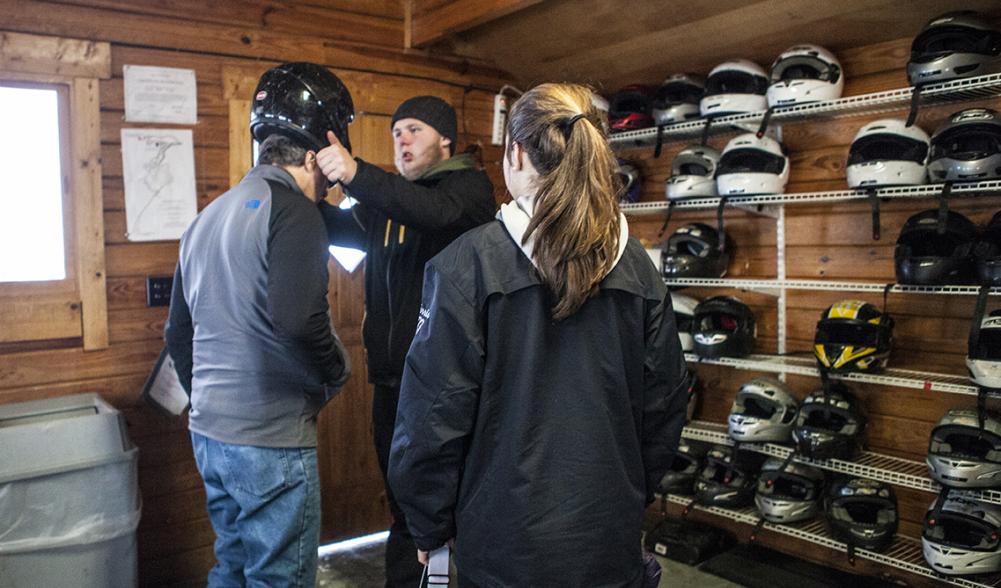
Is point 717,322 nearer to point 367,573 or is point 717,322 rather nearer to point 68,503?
point 367,573

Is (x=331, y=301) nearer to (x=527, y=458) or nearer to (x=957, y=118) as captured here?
(x=527, y=458)

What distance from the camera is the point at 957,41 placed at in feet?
9.36

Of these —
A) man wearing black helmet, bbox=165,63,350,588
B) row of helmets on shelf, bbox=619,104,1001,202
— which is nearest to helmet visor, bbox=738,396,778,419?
row of helmets on shelf, bbox=619,104,1001,202

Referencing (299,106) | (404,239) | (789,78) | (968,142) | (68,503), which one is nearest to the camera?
(299,106)

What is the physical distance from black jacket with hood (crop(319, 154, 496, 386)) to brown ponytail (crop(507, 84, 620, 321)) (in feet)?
3.37

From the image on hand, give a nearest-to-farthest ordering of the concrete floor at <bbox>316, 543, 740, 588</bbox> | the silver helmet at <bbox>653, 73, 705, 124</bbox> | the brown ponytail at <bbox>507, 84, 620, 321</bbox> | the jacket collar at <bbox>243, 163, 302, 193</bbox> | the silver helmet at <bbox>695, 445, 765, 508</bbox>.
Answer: the brown ponytail at <bbox>507, 84, 620, 321</bbox> → the jacket collar at <bbox>243, 163, 302, 193</bbox> → the concrete floor at <bbox>316, 543, 740, 588</bbox> → the silver helmet at <bbox>695, 445, 765, 508</bbox> → the silver helmet at <bbox>653, 73, 705, 124</bbox>

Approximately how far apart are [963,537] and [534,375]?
2.48 meters

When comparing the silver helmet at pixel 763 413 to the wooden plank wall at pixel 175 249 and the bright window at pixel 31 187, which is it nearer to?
the wooden plank wall at pixel 175 249

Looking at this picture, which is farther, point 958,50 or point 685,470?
point 685,470

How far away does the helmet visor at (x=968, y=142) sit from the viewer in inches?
109

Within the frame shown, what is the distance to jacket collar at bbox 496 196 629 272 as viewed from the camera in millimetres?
1457

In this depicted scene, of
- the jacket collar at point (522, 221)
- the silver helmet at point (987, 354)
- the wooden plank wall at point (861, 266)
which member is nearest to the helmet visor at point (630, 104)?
the wooden plank wall at point (861, 266)

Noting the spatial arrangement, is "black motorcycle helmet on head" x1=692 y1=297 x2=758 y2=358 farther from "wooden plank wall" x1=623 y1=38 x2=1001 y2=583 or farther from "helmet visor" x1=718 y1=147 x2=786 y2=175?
"helmet visor" x1=718 y1=147 x2=786 y2=175

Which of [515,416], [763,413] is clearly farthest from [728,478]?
[515,416]
